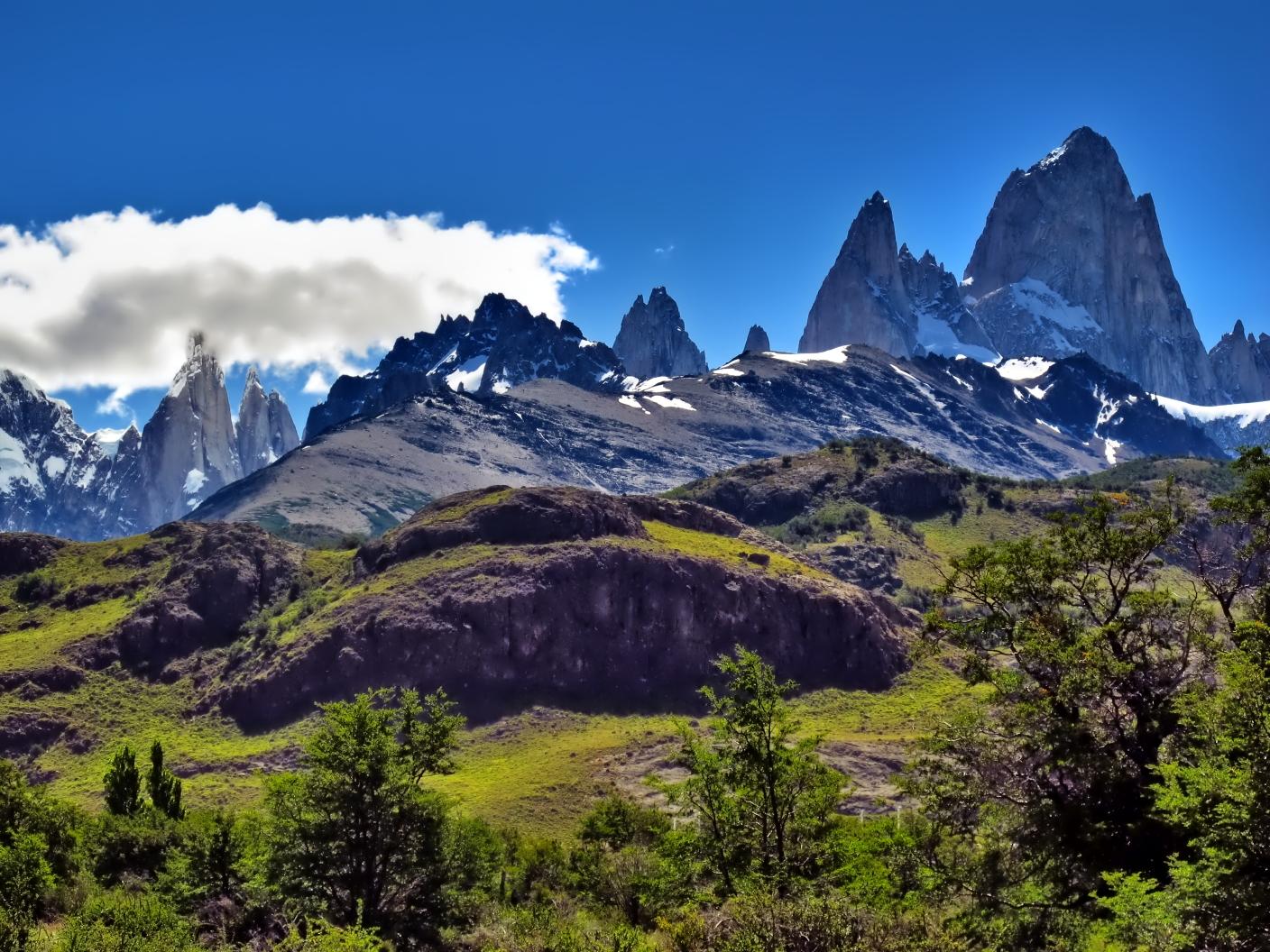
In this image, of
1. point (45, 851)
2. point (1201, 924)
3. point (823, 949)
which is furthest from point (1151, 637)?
point (45, 851)

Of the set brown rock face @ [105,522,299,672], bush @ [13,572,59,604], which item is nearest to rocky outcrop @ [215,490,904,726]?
brown rock face @ [105,522,299,672]

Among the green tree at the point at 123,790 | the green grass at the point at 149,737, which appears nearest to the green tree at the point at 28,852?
the green tree at the point at 123,790

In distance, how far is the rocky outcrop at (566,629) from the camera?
125062 millimetres

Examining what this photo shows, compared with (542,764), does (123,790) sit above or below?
above

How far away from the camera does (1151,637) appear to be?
1383 inches

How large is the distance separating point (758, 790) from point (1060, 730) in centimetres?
1277

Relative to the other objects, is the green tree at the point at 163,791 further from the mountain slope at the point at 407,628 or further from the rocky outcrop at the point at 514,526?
the rocky outcrop at the point at 514,526

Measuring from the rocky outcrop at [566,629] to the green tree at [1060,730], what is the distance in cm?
9430

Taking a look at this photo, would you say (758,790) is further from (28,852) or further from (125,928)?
(28,852)

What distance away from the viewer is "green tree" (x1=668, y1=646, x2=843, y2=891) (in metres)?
40.1

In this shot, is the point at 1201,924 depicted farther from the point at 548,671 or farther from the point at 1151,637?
the point at 548,671

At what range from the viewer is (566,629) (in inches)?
5217

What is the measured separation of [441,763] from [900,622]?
104 meters

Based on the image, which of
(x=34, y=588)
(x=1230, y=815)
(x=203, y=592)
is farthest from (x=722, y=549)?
(x=1230, y=815)
